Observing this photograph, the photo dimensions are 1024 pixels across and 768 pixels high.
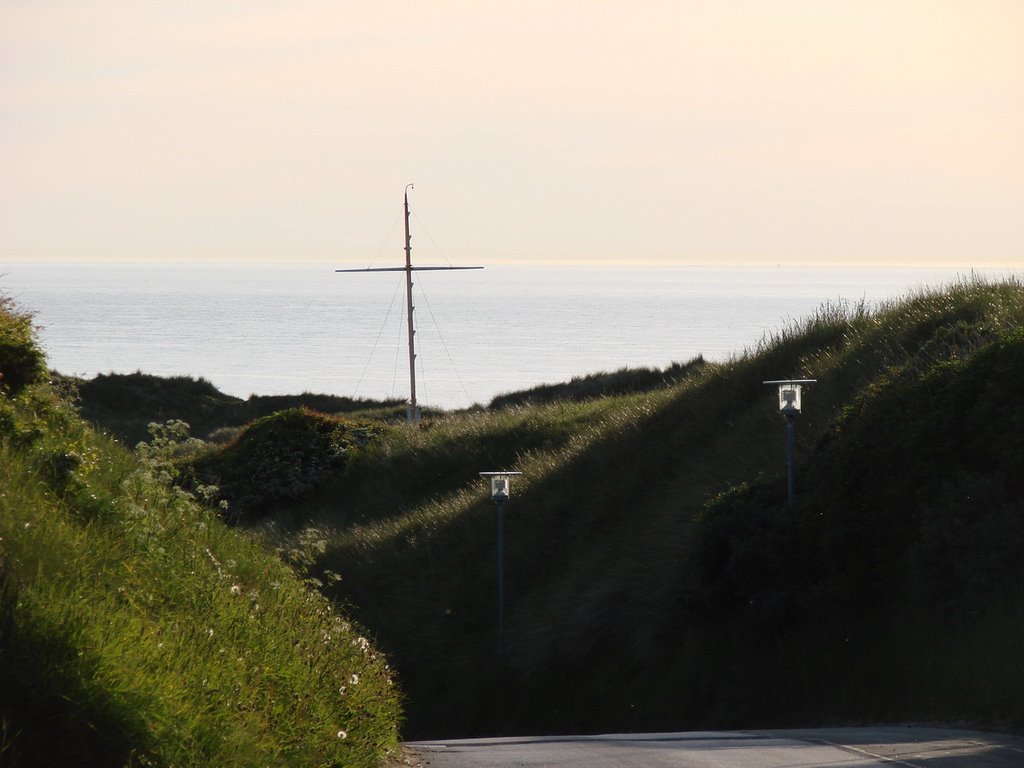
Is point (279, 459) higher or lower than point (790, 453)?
lower

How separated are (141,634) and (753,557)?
11.8 m

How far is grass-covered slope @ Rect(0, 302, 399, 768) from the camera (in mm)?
6770

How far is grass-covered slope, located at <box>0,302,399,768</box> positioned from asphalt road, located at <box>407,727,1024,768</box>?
0.99 meters

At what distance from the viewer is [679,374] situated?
136 feet

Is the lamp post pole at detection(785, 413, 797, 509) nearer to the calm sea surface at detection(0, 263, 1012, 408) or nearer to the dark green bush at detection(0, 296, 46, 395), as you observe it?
the dark green bush at detection(0, 296, 46, 395)

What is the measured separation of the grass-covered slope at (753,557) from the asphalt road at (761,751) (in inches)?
71.3

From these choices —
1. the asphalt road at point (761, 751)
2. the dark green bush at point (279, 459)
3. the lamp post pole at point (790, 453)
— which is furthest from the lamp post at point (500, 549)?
the dark green bush at point (279, 459)

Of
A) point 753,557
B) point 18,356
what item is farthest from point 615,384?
point 18,356

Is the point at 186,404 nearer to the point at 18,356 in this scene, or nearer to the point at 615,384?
the point at 615,384

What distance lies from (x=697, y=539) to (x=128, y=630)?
12.8 metres

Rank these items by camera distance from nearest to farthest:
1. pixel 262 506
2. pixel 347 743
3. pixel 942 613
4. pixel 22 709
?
pixel 22 709, pixel 347 743, pixel 942 613, pixel 262 506

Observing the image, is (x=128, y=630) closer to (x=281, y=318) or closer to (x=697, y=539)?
(x=697, y=539)

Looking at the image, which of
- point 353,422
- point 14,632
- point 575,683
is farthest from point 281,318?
point 14,632

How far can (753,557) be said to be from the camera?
17.7 metres
